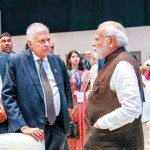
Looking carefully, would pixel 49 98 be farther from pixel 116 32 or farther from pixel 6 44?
pixel 6 44

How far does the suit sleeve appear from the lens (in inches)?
94.4

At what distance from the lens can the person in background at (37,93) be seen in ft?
8.17

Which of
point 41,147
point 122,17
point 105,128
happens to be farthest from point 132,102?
point 122,17

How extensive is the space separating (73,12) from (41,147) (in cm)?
980

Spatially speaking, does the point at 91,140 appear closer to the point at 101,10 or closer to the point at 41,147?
the point at 41,147

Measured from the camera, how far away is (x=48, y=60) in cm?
276

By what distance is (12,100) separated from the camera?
2475 millimetres

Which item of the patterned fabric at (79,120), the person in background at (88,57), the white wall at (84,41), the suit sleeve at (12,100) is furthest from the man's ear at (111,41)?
the white wall at (84,41)

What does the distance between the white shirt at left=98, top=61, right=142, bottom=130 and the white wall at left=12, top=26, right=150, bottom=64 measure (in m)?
9.26

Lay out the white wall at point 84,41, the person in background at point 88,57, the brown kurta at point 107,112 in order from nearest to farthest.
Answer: the brown kurta at point 107,112
the person in background at point 88,57
the white wall at point 84,41

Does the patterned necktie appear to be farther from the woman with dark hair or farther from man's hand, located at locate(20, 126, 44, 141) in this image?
the woman with dark hair

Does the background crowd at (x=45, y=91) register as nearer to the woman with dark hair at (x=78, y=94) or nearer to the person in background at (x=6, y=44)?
the person in background at (x=6, y=44)

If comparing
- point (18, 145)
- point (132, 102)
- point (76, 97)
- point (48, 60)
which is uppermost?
point (48, 60)

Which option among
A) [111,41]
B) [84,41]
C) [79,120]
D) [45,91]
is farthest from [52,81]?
[84,41]
